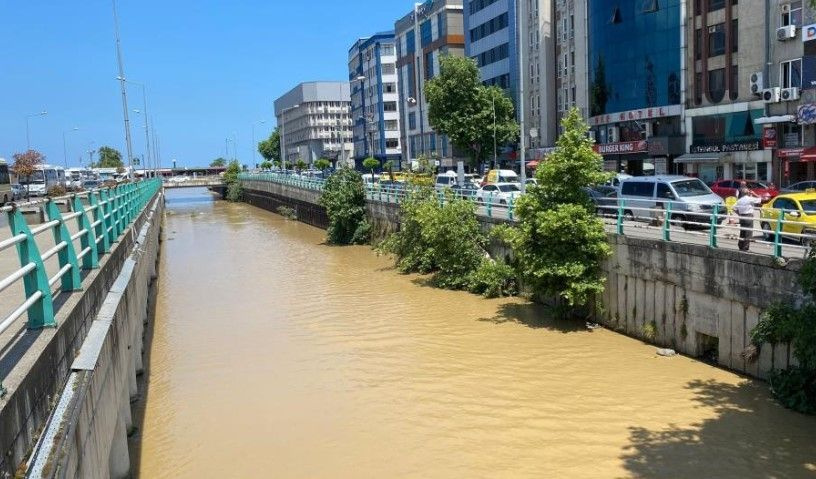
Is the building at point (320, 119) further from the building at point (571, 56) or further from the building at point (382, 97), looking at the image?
the building at point (571, 56)

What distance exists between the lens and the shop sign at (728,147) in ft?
119

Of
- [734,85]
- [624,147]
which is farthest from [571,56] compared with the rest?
[734,85]

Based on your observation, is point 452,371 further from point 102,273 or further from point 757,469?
point 102,273

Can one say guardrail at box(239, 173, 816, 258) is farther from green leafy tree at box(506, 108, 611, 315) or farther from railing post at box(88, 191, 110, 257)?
railing post at box(88, 191, 110, 257)

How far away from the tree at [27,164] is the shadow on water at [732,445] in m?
47.6

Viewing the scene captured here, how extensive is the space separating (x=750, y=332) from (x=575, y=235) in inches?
205

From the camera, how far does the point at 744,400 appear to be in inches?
460

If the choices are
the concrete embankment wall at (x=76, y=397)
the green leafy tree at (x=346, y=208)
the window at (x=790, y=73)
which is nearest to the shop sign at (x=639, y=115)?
the window at (x=790, y=73)

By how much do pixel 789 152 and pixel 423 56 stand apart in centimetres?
5091

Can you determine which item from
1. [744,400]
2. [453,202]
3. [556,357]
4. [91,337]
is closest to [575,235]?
[556,357]

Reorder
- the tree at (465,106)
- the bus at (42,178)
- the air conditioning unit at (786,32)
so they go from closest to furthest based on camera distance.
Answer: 1. the air conditioning unit at (786,32)
2. the tree at (465,106)
3. the bus at (42,178)

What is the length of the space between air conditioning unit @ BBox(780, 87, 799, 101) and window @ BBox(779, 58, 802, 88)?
0.45 meters

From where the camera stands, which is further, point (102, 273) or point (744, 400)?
point (744, 400)

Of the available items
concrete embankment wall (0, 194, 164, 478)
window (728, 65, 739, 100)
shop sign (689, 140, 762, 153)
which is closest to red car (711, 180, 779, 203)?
shop sign (689, 140, 762, 153)
